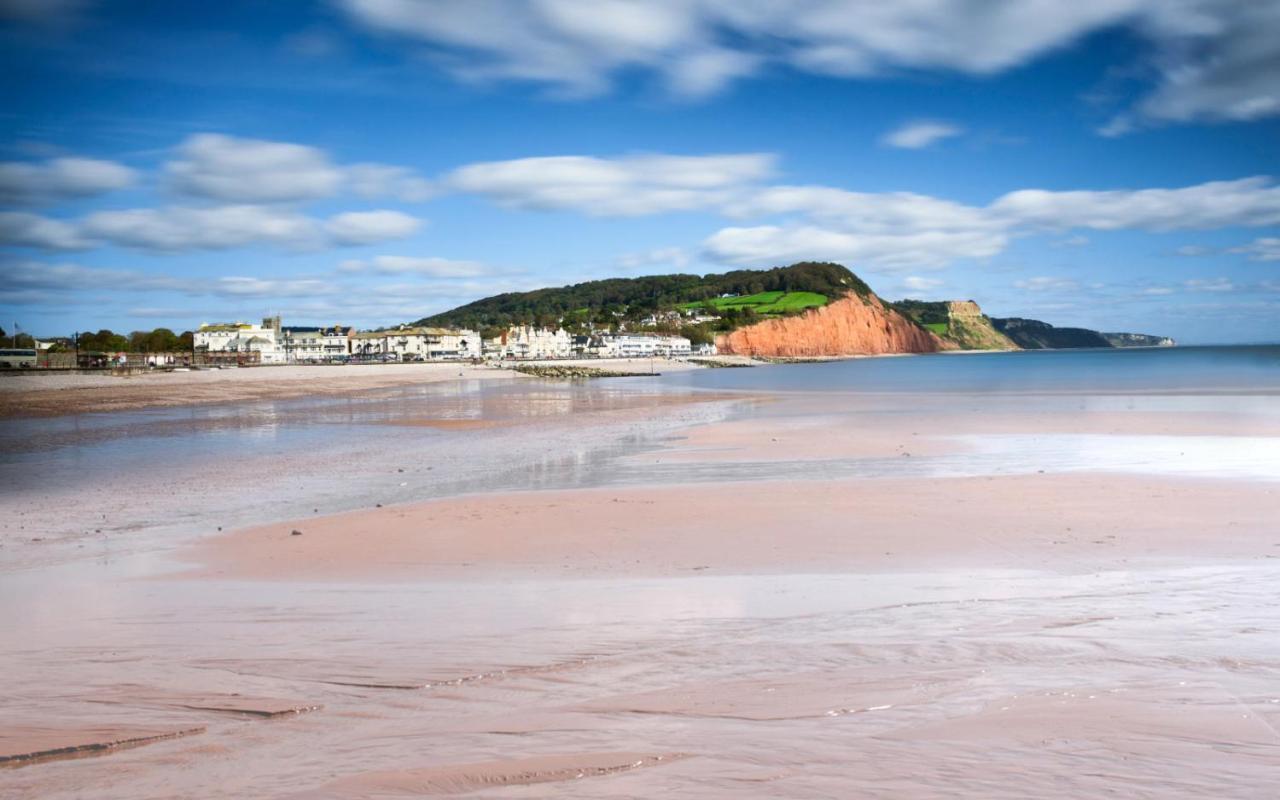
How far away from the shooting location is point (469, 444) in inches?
770

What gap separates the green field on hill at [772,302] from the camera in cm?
17012

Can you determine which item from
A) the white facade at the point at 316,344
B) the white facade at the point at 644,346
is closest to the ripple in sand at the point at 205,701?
the white facade at the point at 316,344

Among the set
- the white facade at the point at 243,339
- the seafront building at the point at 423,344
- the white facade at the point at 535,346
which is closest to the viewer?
the white facade at the point at 243,339

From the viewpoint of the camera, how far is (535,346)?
14638 centimetres

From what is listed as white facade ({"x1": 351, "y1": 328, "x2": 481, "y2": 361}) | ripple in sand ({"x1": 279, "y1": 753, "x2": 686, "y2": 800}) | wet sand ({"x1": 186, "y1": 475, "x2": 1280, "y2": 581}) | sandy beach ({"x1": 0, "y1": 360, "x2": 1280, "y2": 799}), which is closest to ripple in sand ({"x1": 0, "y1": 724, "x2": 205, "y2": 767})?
sandy beach ({"x1": 0, "y1": 360, "x2": 1280, "y2": 799})

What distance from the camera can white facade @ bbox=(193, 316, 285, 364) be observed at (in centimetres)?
12444

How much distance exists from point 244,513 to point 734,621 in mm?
7572

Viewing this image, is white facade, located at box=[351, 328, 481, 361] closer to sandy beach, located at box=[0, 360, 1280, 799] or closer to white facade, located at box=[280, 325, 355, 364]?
white facade, located at box=[280, 325, 355, 364]

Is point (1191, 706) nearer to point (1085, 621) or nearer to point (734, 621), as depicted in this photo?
point (1085, 621)

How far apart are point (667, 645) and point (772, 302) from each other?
583 feet

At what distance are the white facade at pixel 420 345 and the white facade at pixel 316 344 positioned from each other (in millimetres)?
1975

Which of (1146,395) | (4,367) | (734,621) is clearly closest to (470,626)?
(734,621)

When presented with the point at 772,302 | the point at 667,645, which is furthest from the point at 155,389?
the point at 772,302

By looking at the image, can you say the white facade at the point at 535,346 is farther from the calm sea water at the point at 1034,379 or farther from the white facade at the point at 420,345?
the calm sea water at the point at 1034,379
